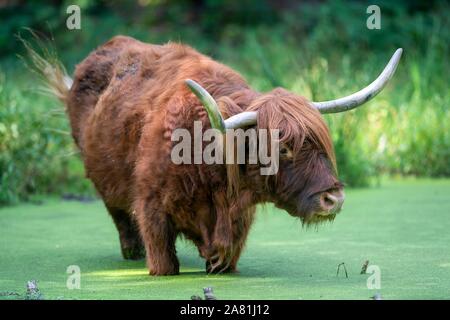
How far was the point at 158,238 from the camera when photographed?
630 centimetres

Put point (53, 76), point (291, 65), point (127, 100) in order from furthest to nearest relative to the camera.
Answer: point (291, 65) < point (53, 76) < point (127, 100)

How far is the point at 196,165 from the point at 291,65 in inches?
347

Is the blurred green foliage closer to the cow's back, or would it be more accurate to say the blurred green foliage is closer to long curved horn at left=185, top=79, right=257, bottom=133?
the cow's back

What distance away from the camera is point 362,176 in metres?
10.8

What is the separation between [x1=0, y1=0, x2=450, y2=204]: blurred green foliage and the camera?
34.6 ft

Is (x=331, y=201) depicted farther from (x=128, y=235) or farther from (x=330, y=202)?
(x=128, y=235)

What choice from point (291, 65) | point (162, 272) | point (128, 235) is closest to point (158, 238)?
point (162, 272)

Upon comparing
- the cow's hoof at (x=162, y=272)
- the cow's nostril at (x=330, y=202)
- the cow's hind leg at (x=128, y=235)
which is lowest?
the cow's hoof at (x=162, y=272)

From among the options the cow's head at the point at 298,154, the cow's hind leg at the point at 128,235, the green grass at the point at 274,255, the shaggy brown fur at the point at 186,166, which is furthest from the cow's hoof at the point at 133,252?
the cow's head at the point at 298,154

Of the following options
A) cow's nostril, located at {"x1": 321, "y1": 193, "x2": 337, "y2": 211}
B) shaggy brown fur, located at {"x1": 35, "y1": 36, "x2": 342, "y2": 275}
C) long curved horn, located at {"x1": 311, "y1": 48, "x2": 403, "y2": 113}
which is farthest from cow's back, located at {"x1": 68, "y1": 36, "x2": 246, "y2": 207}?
cow's nostril, located at {"x1": 321, "y1": 193, "x2": 337, "y2": 211}

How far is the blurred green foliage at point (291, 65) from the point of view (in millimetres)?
10555

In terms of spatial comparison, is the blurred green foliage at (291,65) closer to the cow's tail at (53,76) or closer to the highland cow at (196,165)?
the cow's tail at (53,76)

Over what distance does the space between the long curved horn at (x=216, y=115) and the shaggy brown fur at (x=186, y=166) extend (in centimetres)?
8

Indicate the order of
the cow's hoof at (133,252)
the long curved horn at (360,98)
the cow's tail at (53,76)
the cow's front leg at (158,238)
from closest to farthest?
1. the long curved horn at (360,98)
2. the cow's front leg at (158,238)
3. the cow's hoof at (133,252)
4. the cow's tail at (53,76)
